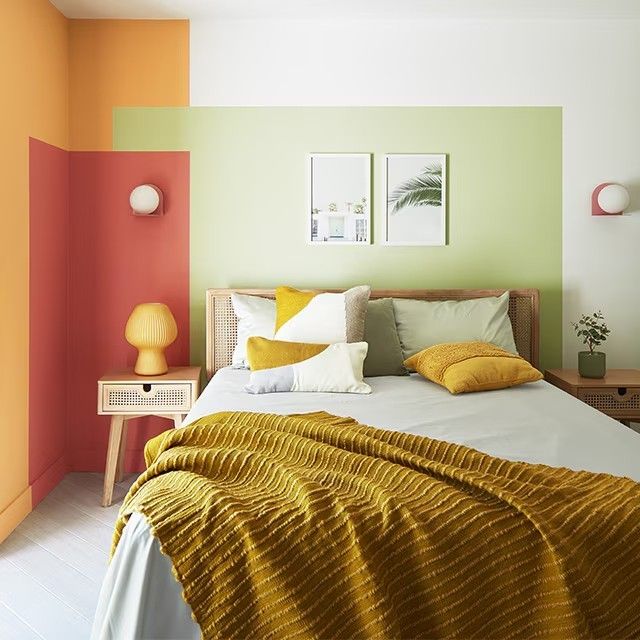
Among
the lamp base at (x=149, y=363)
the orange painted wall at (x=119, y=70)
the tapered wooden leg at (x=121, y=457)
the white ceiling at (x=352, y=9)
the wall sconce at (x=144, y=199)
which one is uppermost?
the white ceiling at (x=352, y=9)

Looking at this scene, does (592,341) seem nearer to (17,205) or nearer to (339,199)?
(339,199)

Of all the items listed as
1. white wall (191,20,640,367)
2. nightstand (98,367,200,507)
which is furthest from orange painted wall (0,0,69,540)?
white wall (191,20,640,367)

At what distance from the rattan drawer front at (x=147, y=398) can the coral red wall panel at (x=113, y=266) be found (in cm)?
43

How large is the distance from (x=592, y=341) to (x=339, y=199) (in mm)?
1526

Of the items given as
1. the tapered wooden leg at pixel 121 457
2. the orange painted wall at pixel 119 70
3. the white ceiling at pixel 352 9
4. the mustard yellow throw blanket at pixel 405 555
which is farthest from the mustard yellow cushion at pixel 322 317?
the mustard yellow throw blanket at pixel 405 555

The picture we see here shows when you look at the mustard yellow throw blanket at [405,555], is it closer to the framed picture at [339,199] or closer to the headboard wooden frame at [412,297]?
the headboard wooden frame at [412,297]

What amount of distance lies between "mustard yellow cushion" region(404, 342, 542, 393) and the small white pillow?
33 cm

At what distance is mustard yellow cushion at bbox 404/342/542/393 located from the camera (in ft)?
9.82

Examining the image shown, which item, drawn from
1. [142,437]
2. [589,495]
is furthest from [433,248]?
[589,495]

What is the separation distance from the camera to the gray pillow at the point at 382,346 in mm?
3461

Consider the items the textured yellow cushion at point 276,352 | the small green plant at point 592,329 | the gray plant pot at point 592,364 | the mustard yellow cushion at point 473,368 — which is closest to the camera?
the mustard yellow cushion at point 473,368

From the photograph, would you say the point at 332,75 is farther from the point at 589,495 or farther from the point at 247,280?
the point at 589,495

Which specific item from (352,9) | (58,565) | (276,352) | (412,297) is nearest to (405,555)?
(276,352)

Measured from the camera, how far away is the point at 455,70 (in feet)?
12.9
